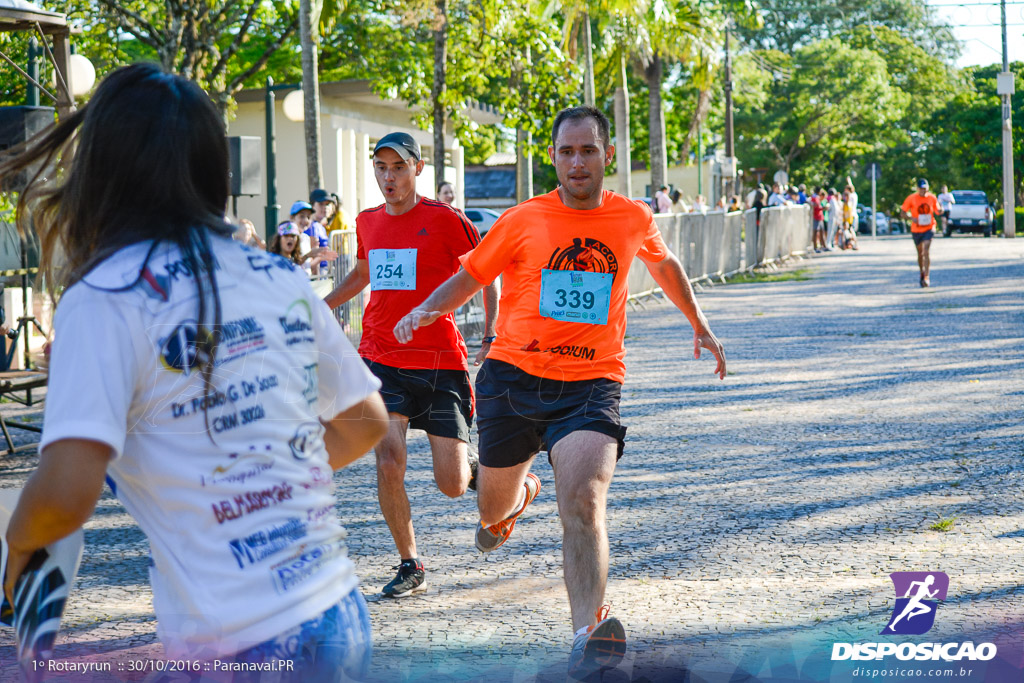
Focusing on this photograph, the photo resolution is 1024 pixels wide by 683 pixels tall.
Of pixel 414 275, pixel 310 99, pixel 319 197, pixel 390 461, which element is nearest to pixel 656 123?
pixel 310 99

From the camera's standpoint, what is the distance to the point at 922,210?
19.3 metres

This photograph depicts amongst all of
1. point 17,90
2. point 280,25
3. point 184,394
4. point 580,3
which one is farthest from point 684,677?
point 280,25

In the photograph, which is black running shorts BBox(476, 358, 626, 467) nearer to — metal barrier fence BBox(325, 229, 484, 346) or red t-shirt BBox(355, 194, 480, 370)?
red t-shirt BBox(355, 194, 480, 370)

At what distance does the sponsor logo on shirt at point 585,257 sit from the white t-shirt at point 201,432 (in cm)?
253

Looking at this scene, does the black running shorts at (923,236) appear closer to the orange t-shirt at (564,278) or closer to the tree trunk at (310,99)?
the tree trunk at (310,99)

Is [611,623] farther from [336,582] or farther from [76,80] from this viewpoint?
[76,80]

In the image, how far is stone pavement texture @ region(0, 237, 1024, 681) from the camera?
4.34 meters

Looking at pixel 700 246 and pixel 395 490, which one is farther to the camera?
pixel 700 246

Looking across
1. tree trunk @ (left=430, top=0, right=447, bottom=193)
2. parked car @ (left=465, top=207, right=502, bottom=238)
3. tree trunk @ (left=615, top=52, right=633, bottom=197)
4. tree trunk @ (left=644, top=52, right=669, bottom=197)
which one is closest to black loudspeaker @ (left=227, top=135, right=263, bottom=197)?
tree trunk @ (left=430, top=0, right=447, bottom=193)

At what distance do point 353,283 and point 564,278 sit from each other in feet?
4.67

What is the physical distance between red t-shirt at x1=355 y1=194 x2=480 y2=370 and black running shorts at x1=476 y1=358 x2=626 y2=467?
2.31 ft

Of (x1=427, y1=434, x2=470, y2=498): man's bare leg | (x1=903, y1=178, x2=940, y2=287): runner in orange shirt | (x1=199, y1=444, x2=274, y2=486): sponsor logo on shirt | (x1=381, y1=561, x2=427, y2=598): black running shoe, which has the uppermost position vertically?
(x1=903, y1=178, x2=940, y2=287): runner in orange shirt

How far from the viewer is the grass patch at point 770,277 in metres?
23.4

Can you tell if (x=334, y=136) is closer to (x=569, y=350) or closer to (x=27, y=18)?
(x=27, y=18)
